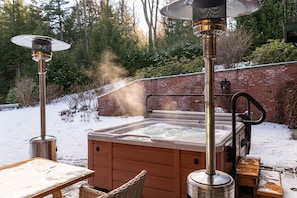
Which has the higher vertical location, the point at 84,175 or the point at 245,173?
the point at 84,175

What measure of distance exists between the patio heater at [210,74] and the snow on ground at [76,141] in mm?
1775

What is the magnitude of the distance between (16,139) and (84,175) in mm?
4425

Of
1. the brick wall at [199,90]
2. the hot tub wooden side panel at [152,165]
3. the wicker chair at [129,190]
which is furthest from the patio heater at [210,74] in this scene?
the brick wall at [199,90]

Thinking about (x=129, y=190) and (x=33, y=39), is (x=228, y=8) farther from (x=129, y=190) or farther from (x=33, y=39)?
(x=33, y=39)

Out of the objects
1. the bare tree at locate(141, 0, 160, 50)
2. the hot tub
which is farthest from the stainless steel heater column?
the bare tree at locate(141, 0, 160, 50)

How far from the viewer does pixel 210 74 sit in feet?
3.88

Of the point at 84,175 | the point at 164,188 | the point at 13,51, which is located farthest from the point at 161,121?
the point at 13,51

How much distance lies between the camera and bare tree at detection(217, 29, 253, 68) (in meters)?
8.66

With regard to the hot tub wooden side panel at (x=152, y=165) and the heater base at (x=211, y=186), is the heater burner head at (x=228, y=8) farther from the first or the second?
the hot tub wooden side panel at (x=152, y=165)

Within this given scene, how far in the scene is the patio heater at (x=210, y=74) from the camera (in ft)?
3.61

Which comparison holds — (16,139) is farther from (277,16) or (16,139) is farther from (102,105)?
(277,16)

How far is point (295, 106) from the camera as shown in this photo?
551 centimetres

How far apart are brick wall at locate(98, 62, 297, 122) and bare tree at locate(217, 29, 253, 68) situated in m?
2.00

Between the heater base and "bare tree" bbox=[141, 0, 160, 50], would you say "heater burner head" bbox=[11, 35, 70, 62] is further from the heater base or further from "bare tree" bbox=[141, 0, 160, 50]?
"bare tree" bbox=[141, 0, 160, 50]
